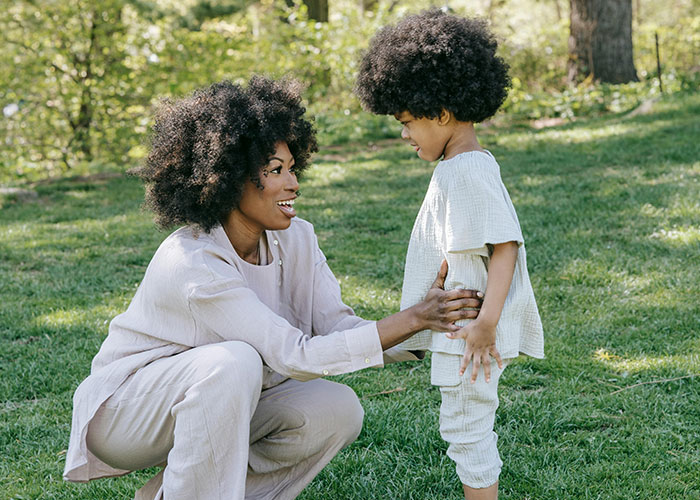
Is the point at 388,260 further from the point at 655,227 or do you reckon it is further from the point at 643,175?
the point at 643,175

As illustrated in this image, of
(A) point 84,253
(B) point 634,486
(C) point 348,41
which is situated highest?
(C) point 348,41

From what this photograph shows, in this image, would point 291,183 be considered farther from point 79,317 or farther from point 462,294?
point 79,317

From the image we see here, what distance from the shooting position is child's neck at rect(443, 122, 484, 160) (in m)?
2.43

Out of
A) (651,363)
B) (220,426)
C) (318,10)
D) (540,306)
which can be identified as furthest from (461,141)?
(318,10)

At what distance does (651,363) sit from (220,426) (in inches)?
89.4

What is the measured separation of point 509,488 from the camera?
2.78 m

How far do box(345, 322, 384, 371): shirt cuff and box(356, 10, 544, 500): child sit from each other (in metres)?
0.21

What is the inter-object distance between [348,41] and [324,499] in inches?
356

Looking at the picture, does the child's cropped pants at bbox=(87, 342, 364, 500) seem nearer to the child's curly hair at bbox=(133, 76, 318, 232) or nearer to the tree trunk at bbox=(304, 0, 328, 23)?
the child's curly hair at bbox=(133, 76, 318, 232)

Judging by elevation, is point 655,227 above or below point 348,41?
below

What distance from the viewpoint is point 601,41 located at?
35.1ft

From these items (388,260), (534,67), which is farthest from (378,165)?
(534,67)

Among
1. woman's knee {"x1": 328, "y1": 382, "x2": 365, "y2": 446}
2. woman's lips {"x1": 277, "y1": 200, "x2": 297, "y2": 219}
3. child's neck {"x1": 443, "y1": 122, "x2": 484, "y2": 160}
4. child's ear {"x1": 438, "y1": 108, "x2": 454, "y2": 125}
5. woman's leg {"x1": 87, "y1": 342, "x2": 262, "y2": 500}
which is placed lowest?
woman's knee {"x1": 328, "y1": 382, "x2": 365, "y2": 446}

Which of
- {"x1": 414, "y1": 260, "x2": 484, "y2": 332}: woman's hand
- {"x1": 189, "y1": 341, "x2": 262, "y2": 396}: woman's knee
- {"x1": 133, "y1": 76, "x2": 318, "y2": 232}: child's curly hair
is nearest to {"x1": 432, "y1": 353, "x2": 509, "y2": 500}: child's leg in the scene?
{"x1": 414, "y1": 260, "x2": 484, "y2": 332}: woman's hand
